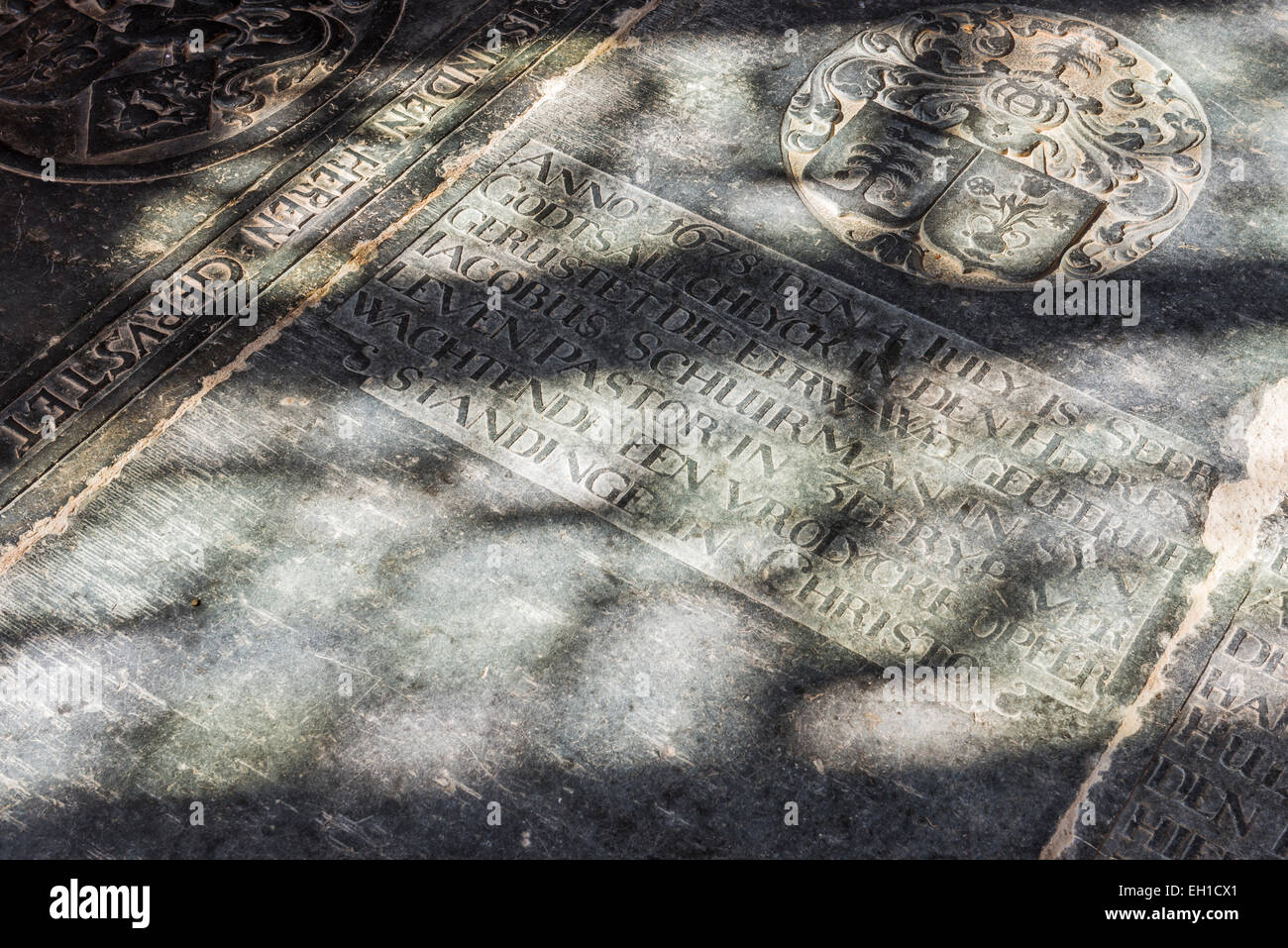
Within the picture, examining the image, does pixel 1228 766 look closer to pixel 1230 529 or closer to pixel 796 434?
pixel 1230 529

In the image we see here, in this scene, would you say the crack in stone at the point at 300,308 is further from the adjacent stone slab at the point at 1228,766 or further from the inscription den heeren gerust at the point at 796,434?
the adjacent stone slab at the point at 1228,766

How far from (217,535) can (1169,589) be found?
Answer: 260 cm

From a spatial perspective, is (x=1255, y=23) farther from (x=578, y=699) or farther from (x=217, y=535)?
(x=217, y=535)

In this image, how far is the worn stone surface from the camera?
9.37 ft

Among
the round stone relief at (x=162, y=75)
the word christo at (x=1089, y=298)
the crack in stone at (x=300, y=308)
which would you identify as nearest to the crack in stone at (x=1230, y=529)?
the word christo at (x=1089, y=298)

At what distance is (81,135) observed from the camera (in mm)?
4117

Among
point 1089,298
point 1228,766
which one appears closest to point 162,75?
point 1089,298

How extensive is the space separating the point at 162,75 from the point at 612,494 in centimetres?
246

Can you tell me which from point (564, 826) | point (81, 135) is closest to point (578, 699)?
point (564, 826)

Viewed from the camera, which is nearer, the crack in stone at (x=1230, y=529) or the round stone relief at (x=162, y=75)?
the crack in stone at (x=1230, y=529)

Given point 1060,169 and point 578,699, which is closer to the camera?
point 578,699

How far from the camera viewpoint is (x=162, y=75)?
4289 mm
